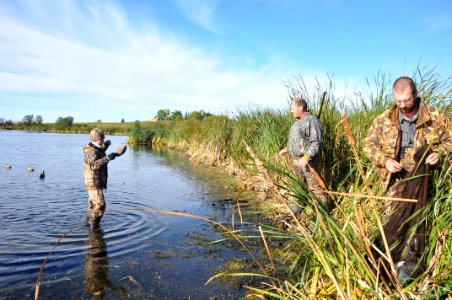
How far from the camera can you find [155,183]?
11812mm

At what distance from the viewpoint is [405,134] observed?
396 centimetres

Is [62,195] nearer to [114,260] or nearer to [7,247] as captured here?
[7,247]

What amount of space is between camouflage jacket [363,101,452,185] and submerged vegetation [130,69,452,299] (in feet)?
0.82

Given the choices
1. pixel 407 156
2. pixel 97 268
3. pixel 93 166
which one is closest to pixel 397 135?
pixel 407 156

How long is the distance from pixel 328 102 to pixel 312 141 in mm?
1457

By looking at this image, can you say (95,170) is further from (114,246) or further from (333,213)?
(333,213)

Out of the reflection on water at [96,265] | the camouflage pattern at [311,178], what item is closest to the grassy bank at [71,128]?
the reflection on water at [96,265]

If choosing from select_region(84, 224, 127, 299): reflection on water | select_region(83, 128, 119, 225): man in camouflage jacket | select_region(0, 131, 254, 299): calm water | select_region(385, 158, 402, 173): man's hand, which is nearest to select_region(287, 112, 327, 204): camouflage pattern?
select_region(0, 131, 254, 299): calm water

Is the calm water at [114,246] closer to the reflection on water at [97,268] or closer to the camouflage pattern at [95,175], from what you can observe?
the reflection on water at [97,268]

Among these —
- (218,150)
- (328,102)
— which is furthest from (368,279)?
(218,150)

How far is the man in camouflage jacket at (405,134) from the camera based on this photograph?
145 inches

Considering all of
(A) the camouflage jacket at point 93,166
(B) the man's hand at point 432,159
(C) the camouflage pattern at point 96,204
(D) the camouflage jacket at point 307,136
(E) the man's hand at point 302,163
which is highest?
(D) the camouflage jacket at point 307,136

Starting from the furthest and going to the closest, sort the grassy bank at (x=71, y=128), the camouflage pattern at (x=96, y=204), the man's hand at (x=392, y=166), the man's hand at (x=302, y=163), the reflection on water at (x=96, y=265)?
1. the grassy bank at (x=71, y=128)
2. the camouflage pattern at (x=96, y=204)
3. the man's hand at (x=302, y=163)
4. the reflection on water at (x=96, y=265)
5. the man's hand at (x=392, y=166)

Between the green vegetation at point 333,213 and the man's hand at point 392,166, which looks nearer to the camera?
the green vegetation at point 333,213
